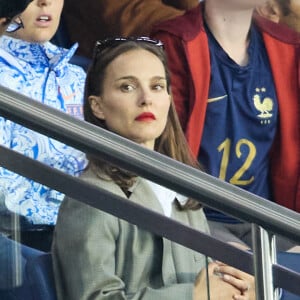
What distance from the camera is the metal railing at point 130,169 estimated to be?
95.9 inches

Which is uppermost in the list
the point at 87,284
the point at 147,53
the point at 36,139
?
the point at 147,53

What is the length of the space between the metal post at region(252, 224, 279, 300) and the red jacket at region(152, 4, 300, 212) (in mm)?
1256

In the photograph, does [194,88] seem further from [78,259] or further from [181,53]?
[78,259]

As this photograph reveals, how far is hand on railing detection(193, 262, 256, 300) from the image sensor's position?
2.78 metres

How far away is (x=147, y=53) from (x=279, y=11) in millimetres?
532

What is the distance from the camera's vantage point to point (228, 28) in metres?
4.07

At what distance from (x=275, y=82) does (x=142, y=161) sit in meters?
1.69

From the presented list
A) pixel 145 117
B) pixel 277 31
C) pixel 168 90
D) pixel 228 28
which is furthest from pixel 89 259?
pixel 277 31

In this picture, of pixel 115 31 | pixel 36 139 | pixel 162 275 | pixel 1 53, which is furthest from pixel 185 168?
pixel 115 31

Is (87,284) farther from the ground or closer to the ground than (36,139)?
closer to the ground

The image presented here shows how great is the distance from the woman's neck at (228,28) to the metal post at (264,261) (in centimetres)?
145

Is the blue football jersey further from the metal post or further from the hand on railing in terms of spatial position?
the metal post

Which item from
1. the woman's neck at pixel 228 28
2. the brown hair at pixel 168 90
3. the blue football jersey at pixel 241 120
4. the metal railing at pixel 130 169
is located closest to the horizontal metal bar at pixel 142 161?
the metal railing at pixel 130 169

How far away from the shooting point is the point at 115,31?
157 inches
